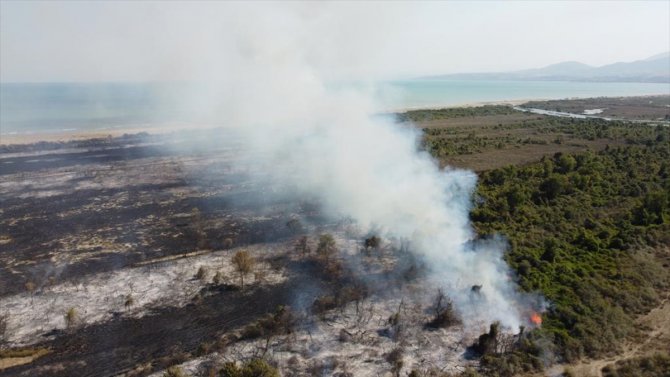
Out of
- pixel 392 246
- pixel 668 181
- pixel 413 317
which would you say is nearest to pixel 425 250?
pixel 392 246

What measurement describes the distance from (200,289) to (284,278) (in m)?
4.50

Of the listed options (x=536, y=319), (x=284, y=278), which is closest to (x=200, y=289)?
(x=284, y=278)

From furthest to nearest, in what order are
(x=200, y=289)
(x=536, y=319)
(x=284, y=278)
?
(x=284, y=278) < (x=200, y=289) < (x=536, y=319)

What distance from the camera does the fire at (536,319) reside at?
18997 mm

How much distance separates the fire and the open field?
1.28ft

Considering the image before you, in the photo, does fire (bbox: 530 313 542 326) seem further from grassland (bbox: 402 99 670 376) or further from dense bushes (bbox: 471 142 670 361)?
grassland (bbox: 402 99 670 376)

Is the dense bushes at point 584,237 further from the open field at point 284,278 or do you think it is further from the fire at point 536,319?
the fire at point 536,319

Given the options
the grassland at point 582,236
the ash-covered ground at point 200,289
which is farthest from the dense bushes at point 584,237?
the ash-covered ground at point 200,289

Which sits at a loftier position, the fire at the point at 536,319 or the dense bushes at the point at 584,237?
the dense bushes at the point at 584,237

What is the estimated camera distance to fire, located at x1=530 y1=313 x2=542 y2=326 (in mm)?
18997

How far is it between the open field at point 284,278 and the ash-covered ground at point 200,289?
9cm

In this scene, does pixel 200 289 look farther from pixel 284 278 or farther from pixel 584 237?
pixel 584 237

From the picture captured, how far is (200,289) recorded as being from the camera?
75.6ft

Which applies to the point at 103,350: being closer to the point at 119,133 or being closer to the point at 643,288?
the point at 643,288
